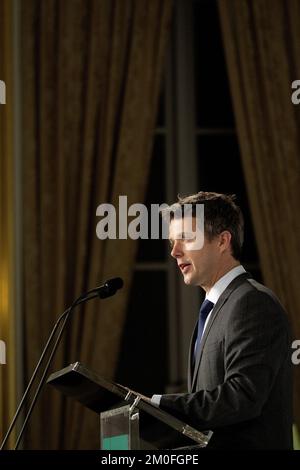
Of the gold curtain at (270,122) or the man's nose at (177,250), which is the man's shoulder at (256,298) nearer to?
the man's nose at (177,250)

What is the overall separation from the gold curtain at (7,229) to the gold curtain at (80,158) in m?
0.23

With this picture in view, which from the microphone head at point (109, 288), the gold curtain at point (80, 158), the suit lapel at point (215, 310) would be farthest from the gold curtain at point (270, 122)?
the microphone head at point (109, 288)

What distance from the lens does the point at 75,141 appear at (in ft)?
14.9

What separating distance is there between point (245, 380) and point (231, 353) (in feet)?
0.33

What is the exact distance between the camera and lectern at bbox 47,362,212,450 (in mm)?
2078

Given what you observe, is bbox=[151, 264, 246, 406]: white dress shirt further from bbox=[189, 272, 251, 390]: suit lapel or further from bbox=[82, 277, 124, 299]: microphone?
bbox=[82, 277, 124, 299]: microphone

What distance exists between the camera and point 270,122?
15.4 feet

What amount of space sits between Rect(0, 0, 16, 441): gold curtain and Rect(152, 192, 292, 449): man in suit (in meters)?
1.52

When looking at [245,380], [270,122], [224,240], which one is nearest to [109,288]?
[224,240]

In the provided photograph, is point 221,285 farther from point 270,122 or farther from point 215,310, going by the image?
point 270,122

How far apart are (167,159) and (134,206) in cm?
48
